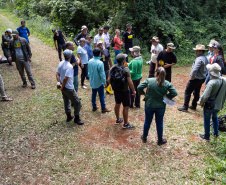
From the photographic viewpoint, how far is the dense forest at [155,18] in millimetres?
12711

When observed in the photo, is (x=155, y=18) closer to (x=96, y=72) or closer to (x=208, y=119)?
(x=96, y=72)

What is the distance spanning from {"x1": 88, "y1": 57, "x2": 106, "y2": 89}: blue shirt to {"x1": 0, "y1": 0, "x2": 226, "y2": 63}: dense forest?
7679 millimetres

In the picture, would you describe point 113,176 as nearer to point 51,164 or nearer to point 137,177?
point 137,177

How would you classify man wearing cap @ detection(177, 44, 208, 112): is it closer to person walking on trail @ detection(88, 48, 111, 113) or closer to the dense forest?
person walking on trail @ detection(88, 48, 111, 113)

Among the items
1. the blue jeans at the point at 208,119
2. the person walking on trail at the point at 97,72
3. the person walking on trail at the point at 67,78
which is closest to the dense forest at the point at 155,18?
the person walking on trail at the point at 97,72

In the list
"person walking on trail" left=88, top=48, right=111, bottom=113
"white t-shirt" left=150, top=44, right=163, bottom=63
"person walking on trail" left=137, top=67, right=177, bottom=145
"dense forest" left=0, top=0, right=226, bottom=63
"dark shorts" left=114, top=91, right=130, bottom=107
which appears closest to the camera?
"person walking on trail" left=137, top=67, right=177, bottom=145

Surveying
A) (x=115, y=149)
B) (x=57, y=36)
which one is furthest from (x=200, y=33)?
(x=115, y=149)

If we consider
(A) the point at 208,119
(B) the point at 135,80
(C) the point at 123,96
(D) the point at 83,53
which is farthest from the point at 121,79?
(D) the point at 83,53

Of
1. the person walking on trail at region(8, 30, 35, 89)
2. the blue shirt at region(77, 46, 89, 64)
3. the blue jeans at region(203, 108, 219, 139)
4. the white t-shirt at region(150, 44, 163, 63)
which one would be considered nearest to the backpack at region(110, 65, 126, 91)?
the blue jeans at region(203, 108, 219, 139)

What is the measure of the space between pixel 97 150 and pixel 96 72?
2202mm

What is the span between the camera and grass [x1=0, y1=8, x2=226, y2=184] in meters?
3.80

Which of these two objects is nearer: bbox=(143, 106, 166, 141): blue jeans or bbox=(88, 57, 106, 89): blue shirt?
bbox=(143, 106, 166, 141): blue jeans

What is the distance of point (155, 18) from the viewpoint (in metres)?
12.8

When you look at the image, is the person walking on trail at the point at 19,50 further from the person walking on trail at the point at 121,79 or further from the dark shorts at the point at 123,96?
the dark shorts at the point at 123,96
